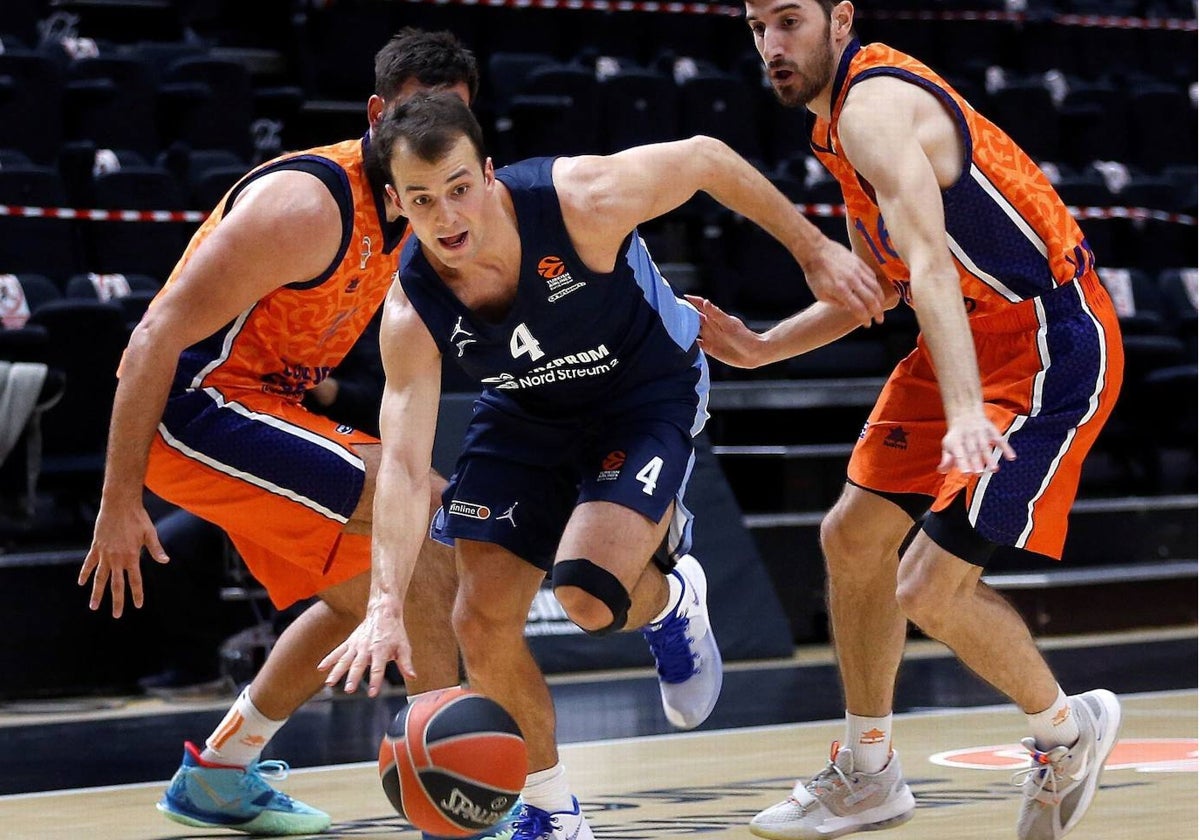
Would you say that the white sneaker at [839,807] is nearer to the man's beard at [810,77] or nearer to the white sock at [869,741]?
the white sock at [869,741]

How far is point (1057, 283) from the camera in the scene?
3.84 m

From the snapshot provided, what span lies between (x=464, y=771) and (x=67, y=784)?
2.20 m

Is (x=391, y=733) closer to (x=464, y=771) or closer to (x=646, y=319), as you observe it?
A: (x=464, y=771)

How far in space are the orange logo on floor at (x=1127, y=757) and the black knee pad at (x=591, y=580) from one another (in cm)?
158

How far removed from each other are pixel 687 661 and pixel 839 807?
21.1 inches

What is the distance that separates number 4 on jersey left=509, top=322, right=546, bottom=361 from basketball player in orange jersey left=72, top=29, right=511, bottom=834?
627 mm

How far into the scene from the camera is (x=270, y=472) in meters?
4.15

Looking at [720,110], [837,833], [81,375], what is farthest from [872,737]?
[720,110]

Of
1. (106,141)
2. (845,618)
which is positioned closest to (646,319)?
(845,618)

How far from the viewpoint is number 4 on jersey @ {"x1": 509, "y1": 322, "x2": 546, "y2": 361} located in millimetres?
3678

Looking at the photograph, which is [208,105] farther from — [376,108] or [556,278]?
[556,278]

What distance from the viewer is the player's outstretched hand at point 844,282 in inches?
138

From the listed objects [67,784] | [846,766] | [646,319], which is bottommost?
[67,784]

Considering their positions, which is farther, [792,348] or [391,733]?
[792,348]
